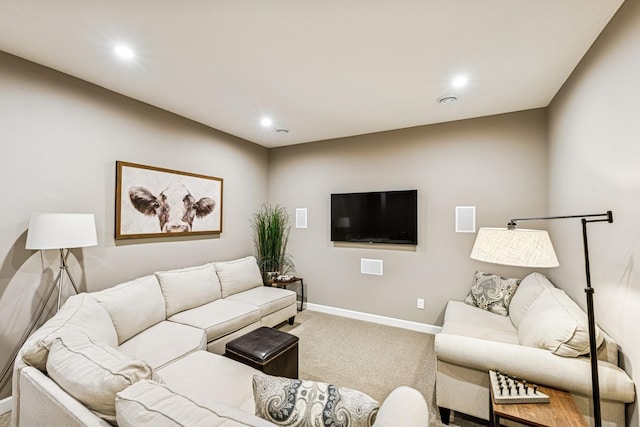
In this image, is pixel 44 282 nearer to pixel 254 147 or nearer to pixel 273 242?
pixel 273 242

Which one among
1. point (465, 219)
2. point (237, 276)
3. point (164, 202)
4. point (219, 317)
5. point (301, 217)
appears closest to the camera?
point (219, 317)

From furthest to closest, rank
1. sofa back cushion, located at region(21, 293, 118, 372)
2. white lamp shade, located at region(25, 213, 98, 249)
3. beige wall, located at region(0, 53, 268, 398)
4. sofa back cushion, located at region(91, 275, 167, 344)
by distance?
sofa back cushion, located at region(91, 275, 167, 344), beige wall, located at region(0, 53, 268, 398), white lamp shade, located at region(25, 213, 98, 249), sofa back cushion, located at region(21, 293, 118, 372)

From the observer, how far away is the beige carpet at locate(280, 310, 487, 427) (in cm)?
242

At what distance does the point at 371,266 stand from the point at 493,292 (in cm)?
148

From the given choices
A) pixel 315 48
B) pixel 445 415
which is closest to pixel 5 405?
pixel 445 415

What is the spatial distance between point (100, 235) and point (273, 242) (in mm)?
2228

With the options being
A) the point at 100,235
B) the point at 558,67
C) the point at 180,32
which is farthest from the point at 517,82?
the point at 100,235

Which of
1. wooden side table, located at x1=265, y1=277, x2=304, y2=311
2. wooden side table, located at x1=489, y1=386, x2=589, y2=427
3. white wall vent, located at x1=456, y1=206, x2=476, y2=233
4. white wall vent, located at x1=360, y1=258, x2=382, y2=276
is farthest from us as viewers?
wooden side table, located at x1=265, y1=277, x2=304, y2=311

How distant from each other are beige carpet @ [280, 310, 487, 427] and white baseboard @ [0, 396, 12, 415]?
2195mm

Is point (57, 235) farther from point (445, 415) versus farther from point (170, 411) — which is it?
point (445, 415)

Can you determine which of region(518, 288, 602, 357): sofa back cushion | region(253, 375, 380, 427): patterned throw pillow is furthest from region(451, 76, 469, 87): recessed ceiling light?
region(253, 375, 380, 427): patterned throw pillow

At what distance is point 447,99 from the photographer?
2.80 m

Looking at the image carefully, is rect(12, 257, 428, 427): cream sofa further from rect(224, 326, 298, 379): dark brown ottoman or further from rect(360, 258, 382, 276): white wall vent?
rect(360, 258, 382, 276): white wall vent

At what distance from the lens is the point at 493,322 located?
2.62 meters
